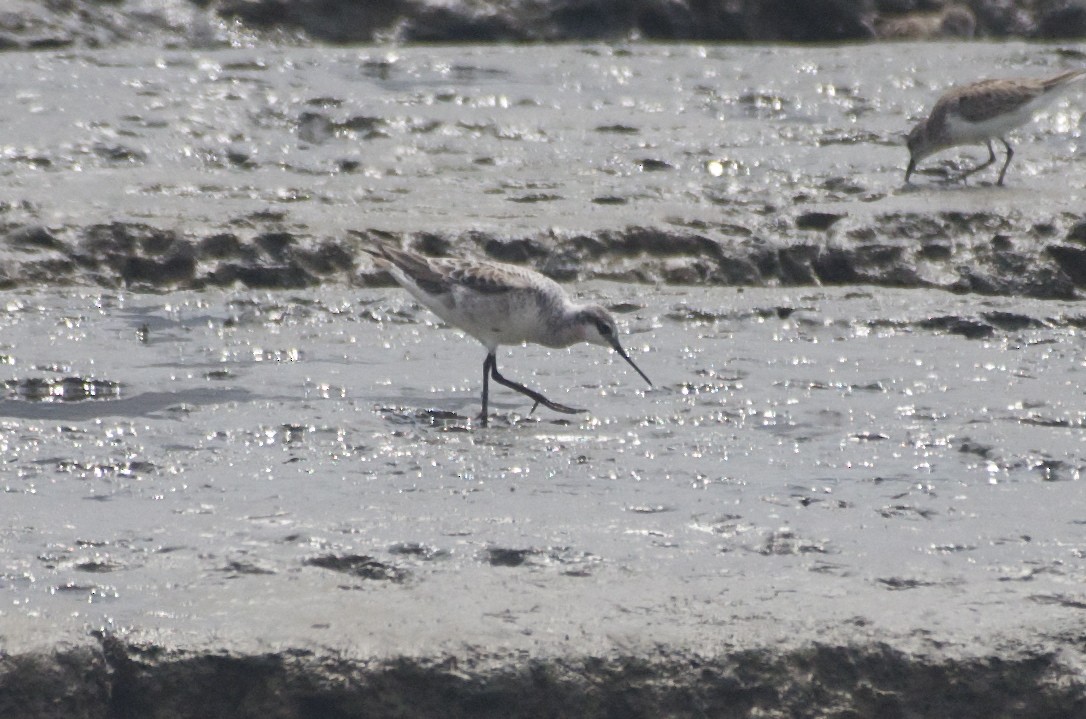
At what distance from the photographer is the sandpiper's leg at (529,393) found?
21.8 ft

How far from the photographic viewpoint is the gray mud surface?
3926mm

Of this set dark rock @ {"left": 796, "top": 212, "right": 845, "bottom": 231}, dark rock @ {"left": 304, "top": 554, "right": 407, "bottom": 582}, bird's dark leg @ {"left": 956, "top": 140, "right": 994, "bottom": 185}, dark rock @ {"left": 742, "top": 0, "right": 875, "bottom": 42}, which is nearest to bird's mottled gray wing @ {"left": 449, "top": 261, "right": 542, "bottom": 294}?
dark rock @ {"left": 304, "top": 554, "right": 407, "bottom": 582}

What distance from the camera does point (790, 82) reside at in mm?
13469

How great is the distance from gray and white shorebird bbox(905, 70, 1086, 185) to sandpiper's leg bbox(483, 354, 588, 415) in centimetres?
482

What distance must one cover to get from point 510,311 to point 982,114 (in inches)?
220

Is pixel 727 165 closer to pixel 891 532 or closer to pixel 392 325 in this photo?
pixel 392 325

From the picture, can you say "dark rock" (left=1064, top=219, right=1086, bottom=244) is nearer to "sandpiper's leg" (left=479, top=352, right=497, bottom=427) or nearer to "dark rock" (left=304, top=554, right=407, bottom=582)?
"sandpiper's leg" (left=479, top=352, right=497, bottom=427)

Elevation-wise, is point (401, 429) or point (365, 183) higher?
point (365, 183)

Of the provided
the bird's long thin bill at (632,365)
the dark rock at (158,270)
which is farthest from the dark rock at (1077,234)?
the dark rock at (158,270)

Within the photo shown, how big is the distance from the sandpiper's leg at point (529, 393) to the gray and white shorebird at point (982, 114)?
4.82 metres

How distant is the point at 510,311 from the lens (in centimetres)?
696

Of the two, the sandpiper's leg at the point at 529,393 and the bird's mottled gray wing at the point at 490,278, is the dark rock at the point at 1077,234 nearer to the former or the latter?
the bird's mottled gray wing at the point at 490,278

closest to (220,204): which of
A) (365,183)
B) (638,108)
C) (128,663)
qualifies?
(365,183)

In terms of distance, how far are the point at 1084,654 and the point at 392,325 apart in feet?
15.4
